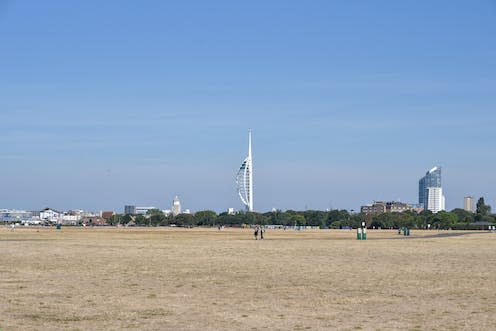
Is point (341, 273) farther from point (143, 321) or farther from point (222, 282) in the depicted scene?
point (143, 321)

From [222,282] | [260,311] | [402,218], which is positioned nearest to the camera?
[260,311]

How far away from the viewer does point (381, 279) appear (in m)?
26.6

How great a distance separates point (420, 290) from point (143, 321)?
32.4 ft

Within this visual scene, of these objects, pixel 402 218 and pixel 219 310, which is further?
pixel 402 218

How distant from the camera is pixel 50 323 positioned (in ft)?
52.0

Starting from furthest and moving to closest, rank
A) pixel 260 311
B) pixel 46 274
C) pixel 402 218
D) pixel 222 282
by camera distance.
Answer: pixel 402 218
pixel 46 274
pixel 222 282
pixel 260 311

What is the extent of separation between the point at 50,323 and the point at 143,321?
1.88 metres

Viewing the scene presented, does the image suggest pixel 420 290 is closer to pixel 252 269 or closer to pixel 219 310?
pixel 219 310

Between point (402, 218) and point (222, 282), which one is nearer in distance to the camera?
point (222, 282)

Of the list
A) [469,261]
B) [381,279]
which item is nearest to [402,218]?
[469,261]

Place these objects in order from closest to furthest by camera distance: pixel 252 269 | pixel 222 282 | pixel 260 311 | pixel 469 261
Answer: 1. pixel 260 311
2. pixel 222 282
3. pixel 252 269
4. pixel 469 261

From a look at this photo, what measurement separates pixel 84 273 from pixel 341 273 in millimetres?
9482

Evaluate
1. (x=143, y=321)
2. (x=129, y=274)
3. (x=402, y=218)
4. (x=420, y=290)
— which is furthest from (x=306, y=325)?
(x=402, y=218)

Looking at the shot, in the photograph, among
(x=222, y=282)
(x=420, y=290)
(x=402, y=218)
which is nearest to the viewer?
(x=420, y=290)
